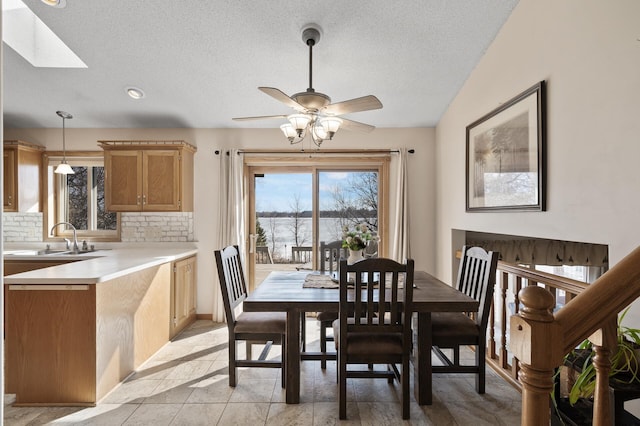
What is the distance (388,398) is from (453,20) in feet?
9.08

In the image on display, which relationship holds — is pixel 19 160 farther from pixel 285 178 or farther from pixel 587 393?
pixel 587 393

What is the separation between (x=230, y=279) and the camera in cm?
269

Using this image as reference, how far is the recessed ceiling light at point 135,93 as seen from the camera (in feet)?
11.6

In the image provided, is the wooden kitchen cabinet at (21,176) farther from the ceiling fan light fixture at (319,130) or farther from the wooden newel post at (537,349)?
the wooden newel post at (537,349)

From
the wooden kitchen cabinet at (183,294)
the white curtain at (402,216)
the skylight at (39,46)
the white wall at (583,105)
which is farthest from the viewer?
the white curtain at (402,216)

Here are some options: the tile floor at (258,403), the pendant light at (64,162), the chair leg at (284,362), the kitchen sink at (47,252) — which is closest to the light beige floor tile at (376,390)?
the tile floor at (258,403)

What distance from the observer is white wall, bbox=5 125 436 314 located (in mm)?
4344

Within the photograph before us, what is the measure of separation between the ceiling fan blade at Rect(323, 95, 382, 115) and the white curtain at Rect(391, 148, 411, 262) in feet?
6.84

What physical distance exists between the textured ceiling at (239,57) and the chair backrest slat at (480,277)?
5.52ft

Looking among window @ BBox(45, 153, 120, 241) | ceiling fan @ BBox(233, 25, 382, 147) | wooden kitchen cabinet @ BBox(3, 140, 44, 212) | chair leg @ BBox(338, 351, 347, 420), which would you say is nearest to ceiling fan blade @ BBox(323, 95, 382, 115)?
ceiling fan @ BBox(233, 25, 382, 147)

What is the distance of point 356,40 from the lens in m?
2.81

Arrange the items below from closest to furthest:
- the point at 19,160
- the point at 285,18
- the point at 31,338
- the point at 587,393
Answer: the point at 587,393
the point at 31,338
the point at 285,18
the point at 19,160

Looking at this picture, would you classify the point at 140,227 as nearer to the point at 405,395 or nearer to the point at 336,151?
the point at 336,151

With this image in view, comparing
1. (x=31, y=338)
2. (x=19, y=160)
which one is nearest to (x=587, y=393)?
(x=31, y=338)
